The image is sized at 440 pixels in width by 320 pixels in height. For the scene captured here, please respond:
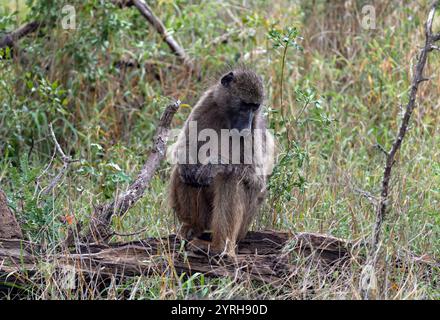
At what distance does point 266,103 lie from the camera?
554 centimetres

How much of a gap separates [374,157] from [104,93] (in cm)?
230

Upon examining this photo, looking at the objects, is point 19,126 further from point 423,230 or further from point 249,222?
point 423,230

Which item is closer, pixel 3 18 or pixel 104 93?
pixel 3 18

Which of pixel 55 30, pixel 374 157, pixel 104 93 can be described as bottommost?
pixel 374 157

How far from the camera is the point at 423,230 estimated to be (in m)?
4.51

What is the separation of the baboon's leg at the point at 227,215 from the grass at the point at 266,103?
0.45 m

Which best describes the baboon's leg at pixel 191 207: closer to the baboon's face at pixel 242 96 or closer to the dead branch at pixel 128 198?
the dead branch at pixel 128 198

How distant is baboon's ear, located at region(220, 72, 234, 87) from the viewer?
4.60 metres

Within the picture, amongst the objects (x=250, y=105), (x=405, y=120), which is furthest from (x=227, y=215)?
(x=405, y=120)

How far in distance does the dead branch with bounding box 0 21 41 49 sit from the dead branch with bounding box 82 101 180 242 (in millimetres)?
2404

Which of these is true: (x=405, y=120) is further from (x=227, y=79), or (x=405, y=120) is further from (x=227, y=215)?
(x=227, y=79)

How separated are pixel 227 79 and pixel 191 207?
2.57 feet

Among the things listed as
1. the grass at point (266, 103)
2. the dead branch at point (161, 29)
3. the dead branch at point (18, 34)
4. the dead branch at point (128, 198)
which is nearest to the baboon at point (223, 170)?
the dead branch at point (128, 198)
